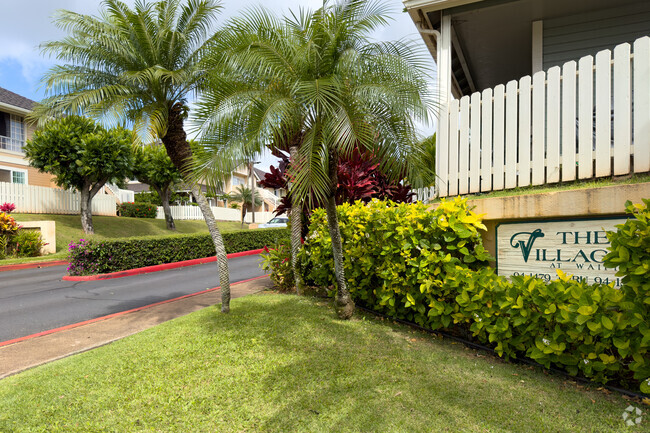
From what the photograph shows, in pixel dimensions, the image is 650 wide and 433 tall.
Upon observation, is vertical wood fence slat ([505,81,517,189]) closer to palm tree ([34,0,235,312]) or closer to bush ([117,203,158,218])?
palm tree ([34,0,235,312])

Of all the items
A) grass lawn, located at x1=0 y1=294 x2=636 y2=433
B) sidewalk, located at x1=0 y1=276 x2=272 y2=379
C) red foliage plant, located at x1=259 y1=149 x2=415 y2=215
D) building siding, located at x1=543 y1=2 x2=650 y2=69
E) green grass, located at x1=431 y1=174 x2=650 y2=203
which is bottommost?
sidewalk, located at x1=0 y1=276 x2=272 y2=379

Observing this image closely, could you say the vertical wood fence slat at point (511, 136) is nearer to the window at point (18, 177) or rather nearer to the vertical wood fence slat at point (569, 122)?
the vertical wood fence slat at point (569, 122)

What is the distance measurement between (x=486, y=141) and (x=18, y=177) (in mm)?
30213

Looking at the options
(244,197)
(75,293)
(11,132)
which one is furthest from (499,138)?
(244,197)

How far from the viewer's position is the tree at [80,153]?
17.1m

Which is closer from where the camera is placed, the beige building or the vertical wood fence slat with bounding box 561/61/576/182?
the vertical wood fence slat with bounding box 561/61/576/182

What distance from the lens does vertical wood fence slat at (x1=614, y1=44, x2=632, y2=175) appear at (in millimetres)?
3508

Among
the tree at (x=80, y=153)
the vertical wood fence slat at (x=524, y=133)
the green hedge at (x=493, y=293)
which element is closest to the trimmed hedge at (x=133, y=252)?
the green hedge at (x=493, y=293)

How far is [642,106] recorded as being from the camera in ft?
11.3

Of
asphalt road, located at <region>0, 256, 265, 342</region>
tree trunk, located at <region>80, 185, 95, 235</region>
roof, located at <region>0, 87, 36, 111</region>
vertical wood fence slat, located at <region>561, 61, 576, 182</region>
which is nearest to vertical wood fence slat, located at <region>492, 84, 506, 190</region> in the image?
vertical wood fence slat, located at <region>561, 61, 576, 182</region>

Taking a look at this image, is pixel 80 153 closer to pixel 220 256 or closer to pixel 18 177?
pixel 18 177

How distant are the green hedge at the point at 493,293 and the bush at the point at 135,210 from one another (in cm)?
2645

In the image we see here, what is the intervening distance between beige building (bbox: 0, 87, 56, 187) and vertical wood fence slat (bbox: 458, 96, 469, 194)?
89.0 ft

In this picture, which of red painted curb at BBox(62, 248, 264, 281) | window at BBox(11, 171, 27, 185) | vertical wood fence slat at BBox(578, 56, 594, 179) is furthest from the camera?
window at BBox(11, 171, 27, 185)
